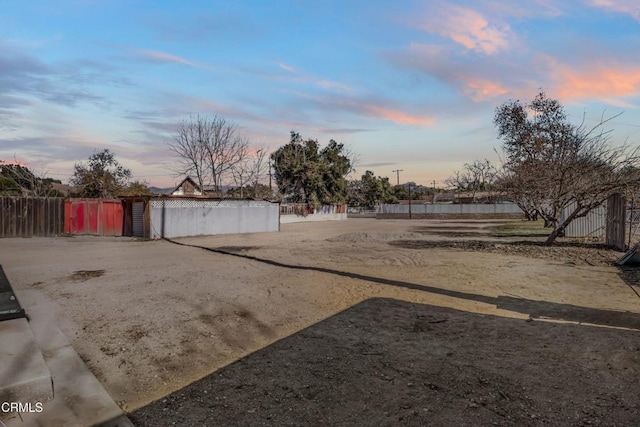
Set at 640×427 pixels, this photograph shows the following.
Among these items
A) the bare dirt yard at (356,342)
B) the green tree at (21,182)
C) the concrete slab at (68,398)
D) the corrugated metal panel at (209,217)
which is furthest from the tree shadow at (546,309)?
the green tree at (21,182)

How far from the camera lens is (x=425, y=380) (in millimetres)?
3355

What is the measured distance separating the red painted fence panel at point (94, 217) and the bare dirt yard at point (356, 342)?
11751mm

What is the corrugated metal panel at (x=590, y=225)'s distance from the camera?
1616 cm

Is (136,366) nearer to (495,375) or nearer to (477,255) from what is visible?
(495,375)

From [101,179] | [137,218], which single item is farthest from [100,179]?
[137,218]

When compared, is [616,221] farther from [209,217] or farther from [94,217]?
[94,217]

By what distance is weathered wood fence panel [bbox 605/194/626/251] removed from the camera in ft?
39.8

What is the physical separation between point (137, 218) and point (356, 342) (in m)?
18.0

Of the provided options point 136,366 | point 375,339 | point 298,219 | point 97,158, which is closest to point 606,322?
point 375,339

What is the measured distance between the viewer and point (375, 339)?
4.43m

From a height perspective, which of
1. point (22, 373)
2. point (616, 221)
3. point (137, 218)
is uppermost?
point (616, 221)

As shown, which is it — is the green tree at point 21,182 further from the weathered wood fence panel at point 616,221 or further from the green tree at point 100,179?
the weathered wood fence panel at point 616,221

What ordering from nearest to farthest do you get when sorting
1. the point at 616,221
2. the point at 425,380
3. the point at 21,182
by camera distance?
the point at 425,380
the point at 616,221
the point at 21,182

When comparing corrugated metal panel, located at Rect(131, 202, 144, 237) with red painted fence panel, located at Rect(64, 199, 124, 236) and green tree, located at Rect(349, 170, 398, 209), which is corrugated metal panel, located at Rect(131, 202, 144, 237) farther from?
green tree, located at Rect(349, 170, 398, 209)
